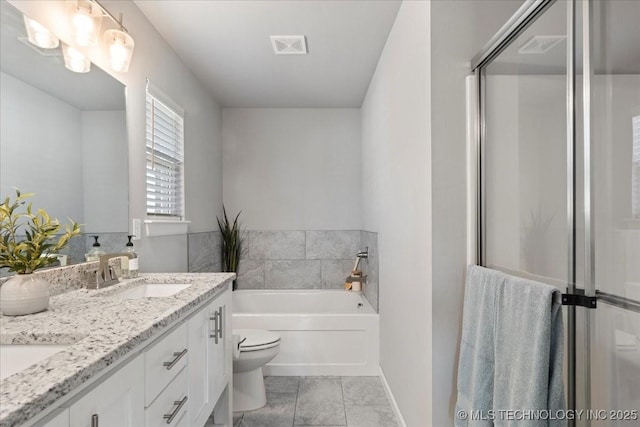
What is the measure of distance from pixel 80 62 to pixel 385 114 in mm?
1880

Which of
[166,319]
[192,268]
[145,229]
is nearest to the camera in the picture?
[166,319]

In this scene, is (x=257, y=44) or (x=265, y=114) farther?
(x=265, y=114)

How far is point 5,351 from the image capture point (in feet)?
3.31

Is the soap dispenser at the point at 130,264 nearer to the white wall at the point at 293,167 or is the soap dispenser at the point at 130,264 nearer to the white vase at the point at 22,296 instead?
the white vase at the point at 22,296

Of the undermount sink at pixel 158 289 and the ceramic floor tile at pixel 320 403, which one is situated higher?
the undermount sink at pixel 158 289

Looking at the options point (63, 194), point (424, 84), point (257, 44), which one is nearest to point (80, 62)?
point (63, 194)

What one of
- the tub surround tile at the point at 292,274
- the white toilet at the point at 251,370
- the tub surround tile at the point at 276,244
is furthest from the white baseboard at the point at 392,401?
the tub surround tile at the point at 276,244

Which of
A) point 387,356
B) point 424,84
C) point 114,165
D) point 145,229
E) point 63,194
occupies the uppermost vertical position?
point 424,84

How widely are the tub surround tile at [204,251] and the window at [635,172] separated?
285 centimetres

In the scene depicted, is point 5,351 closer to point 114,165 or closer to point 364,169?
point 114,165

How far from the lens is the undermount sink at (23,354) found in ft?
3.27

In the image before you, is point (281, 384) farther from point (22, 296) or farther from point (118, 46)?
point (118, 46)

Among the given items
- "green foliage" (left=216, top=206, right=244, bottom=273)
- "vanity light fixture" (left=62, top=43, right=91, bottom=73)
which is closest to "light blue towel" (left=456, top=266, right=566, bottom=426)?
"vanity light fixture" (left=62, top=43, right=91, bottom=73)

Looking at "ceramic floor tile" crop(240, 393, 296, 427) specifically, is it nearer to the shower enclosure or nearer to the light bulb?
the shower enclosure
